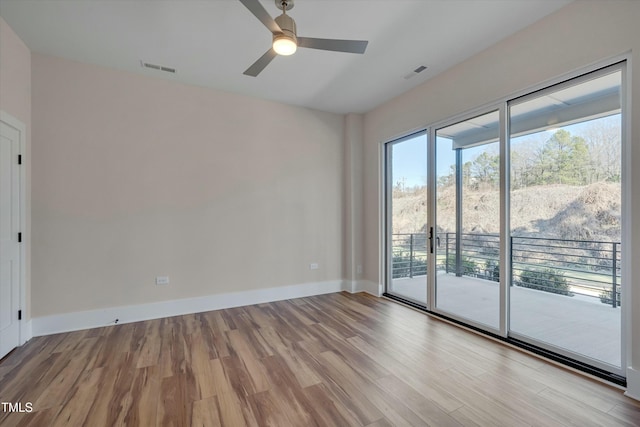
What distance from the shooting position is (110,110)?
3.50 metres

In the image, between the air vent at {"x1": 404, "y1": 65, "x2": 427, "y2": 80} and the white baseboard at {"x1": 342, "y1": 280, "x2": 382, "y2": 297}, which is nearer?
the air vent at {"x1": 404, "y1": 65, "x2": 427, "y2": 80}

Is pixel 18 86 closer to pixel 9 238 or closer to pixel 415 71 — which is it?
pixel 9 238

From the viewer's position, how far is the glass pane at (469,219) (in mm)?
3154

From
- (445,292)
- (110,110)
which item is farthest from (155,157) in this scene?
(445,292)

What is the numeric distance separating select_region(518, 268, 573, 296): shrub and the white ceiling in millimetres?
2403

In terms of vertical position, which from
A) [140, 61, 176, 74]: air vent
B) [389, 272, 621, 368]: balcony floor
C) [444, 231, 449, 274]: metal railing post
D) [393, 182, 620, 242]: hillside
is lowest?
[389, 272, 621, 368]: balcony floor

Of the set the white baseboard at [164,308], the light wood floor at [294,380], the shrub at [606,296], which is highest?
the shrub at [606,296]

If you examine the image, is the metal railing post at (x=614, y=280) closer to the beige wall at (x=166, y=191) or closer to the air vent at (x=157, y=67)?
the beige wall at (x=166, y=191)

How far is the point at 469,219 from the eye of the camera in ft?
11.2

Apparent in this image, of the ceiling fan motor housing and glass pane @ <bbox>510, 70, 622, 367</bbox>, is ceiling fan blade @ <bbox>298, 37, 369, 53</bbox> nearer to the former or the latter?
the ceiling fan motor housing

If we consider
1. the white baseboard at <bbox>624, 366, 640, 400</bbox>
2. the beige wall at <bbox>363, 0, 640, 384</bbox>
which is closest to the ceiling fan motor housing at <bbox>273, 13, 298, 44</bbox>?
the beige wall at <bbox>363, 0, 640, 384</bbox>

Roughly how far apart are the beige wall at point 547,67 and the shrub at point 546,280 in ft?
1.80

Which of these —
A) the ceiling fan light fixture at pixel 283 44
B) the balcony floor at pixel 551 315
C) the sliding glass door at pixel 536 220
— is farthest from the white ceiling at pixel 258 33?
the balcony floor at pixel 551 315

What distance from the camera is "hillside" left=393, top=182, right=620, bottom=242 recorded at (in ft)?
7.68
